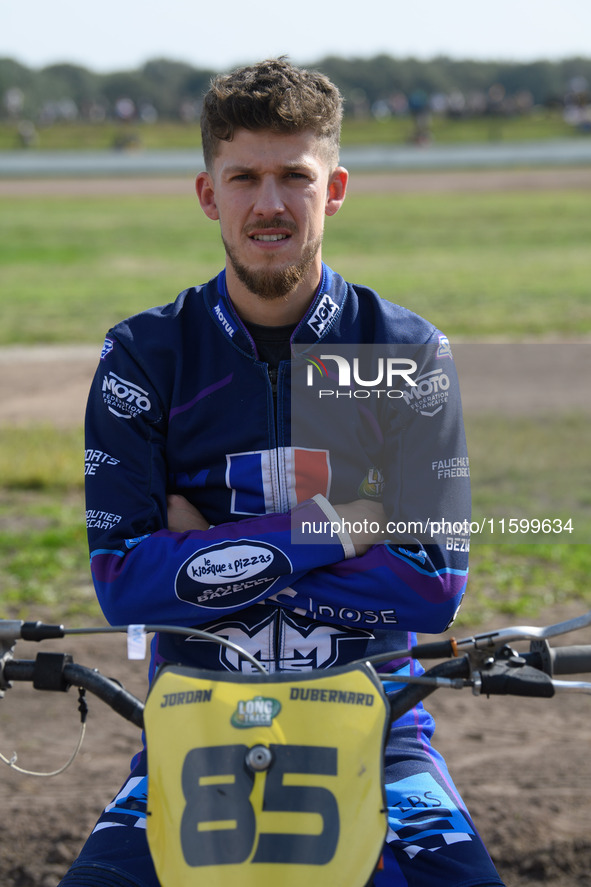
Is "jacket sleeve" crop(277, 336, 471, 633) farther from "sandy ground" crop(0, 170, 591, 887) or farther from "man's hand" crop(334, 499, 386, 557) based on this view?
"sandy ground" crop(0, 170, 591, 887)

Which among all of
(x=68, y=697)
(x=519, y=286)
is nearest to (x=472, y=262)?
(x=519, y=286)

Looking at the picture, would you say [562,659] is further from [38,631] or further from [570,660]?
[38,631]

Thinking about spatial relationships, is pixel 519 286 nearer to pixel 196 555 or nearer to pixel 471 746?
pixel 471 746

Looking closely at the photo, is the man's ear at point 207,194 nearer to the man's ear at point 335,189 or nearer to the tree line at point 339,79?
the man's ear at point 335,189

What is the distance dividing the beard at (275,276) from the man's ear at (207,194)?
15 centimetres

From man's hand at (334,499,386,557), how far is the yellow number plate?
0.58 metres

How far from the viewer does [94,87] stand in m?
92.6

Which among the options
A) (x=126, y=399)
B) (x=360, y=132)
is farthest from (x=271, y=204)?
(x=360, y=132)

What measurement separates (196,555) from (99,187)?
3385 cm

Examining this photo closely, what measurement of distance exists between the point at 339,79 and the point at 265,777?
8747 cm

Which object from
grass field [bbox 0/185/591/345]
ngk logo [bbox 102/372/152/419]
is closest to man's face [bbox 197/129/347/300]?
ngk logo [bbox 102/372/152/419]

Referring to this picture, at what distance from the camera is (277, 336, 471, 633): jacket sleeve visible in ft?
Result: 7.39

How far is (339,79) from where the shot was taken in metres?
83.2

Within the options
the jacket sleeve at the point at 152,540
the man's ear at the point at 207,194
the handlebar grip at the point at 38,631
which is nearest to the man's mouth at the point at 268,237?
the man's ear at the point at 207,194
